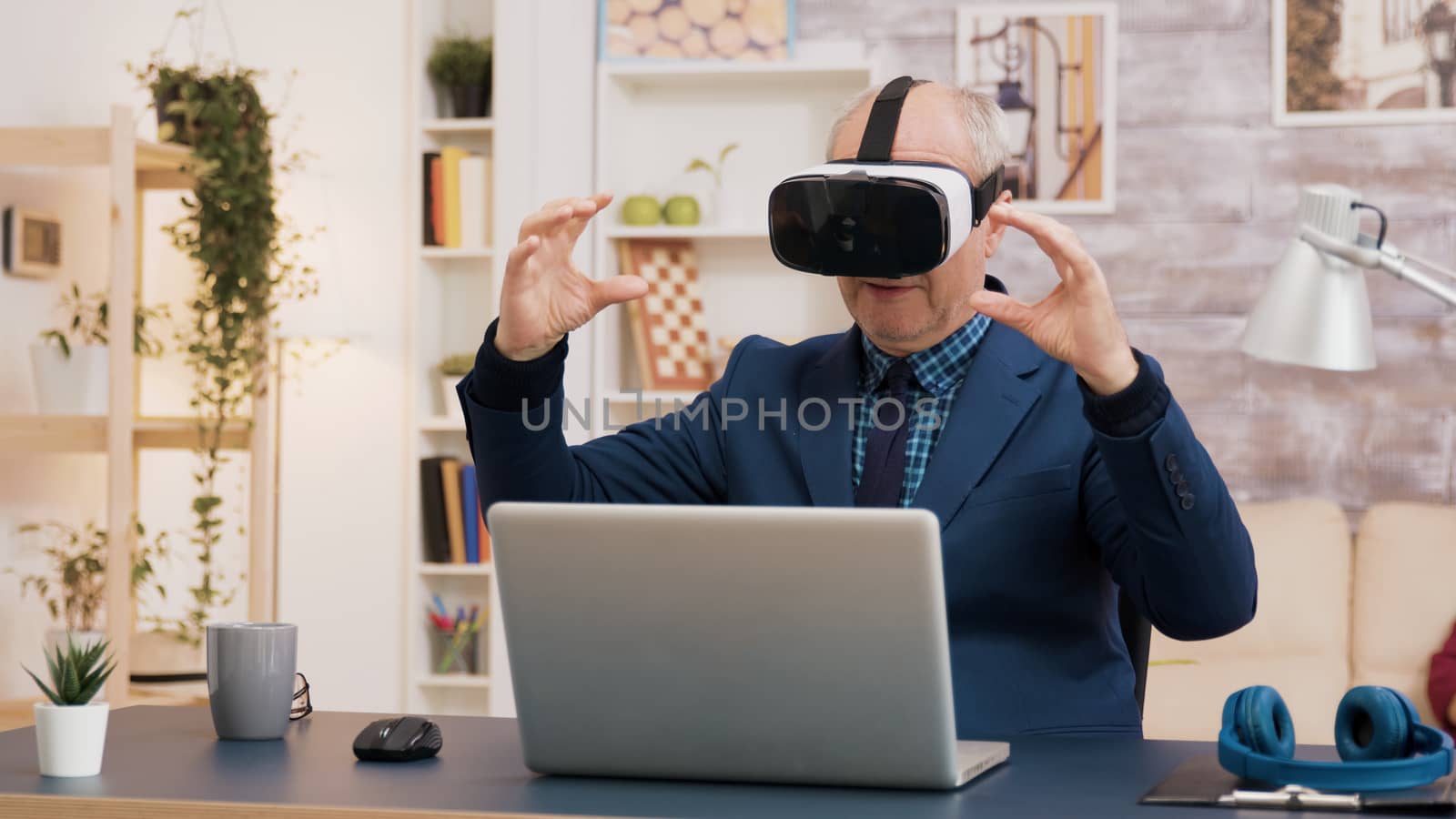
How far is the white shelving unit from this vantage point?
3715mm

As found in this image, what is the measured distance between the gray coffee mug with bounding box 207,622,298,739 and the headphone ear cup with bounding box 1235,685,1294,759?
2.56 ft

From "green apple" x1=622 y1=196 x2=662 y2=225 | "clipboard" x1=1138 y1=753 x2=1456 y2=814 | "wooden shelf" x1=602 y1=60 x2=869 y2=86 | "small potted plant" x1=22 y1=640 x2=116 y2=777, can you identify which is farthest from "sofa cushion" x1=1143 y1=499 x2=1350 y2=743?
"small potted plant" x1=22 y1=640 x2=116 y2=777

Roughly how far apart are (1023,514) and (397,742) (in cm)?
72

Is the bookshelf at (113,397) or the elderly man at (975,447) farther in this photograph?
the bookshelf at (113,397)

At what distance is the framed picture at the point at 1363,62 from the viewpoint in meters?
3.50

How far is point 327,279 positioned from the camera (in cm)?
417

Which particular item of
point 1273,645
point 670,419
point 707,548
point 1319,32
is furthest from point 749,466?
point 1319,32

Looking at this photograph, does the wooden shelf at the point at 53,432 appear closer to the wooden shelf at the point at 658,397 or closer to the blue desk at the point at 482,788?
the wooden shelf at the point at 658,397

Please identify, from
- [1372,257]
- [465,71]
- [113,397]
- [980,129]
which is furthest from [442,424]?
[980,129]

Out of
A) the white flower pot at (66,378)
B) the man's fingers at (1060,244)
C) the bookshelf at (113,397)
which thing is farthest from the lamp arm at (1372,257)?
the white flower pot at (66,378)

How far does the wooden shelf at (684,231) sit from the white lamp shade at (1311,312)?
3.82 feet

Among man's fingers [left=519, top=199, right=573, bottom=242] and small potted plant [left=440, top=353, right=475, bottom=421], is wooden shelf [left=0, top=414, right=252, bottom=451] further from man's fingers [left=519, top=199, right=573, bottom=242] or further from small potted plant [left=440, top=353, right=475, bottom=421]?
man's fingers [left=519, top=199, right=573, bottom=242]

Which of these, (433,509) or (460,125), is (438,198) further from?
(433,509)

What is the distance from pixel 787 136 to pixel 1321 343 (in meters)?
1.41
